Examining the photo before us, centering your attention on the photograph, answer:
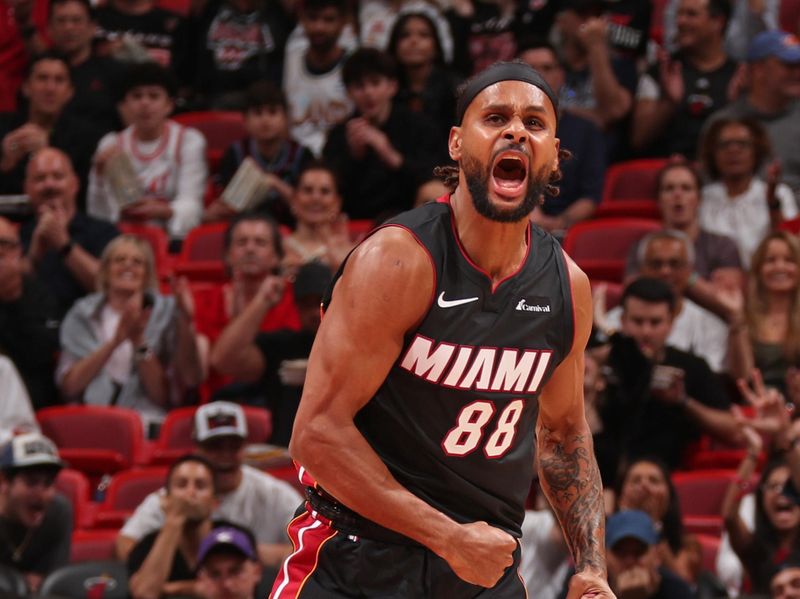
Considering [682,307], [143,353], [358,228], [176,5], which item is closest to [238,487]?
[143,353]

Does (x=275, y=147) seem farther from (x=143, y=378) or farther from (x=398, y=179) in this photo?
(x=143, y=378)

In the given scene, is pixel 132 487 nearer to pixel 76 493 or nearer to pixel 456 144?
pixel 76 493

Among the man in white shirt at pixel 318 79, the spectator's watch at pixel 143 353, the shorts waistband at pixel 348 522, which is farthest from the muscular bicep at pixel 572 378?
the man in white shirt at pixel 318 79

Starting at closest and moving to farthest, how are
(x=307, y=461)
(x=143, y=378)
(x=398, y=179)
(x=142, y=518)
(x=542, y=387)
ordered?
1. (x=307, y=461)
2. (x=542, y=387)
3. (x=142, y=518)
4. (x=143, y=378)
5. (x=398, y=179)

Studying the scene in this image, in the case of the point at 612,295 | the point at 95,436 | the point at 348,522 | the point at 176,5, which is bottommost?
the point at 95,436

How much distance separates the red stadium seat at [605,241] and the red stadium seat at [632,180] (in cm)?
72

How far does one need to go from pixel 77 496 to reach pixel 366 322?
4517 millimetres

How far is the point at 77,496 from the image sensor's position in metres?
7.55

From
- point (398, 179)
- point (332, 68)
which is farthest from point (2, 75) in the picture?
point (398, 179)

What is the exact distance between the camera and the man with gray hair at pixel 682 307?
820cm

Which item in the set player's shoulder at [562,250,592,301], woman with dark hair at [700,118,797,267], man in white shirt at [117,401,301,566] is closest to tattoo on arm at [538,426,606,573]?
player's shoulder at [562,250,592,301]

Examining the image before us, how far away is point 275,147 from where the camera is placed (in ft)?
31.3

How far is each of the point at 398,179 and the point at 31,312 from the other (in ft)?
7.55

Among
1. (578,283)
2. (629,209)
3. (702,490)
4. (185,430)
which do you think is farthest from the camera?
(629,209)
